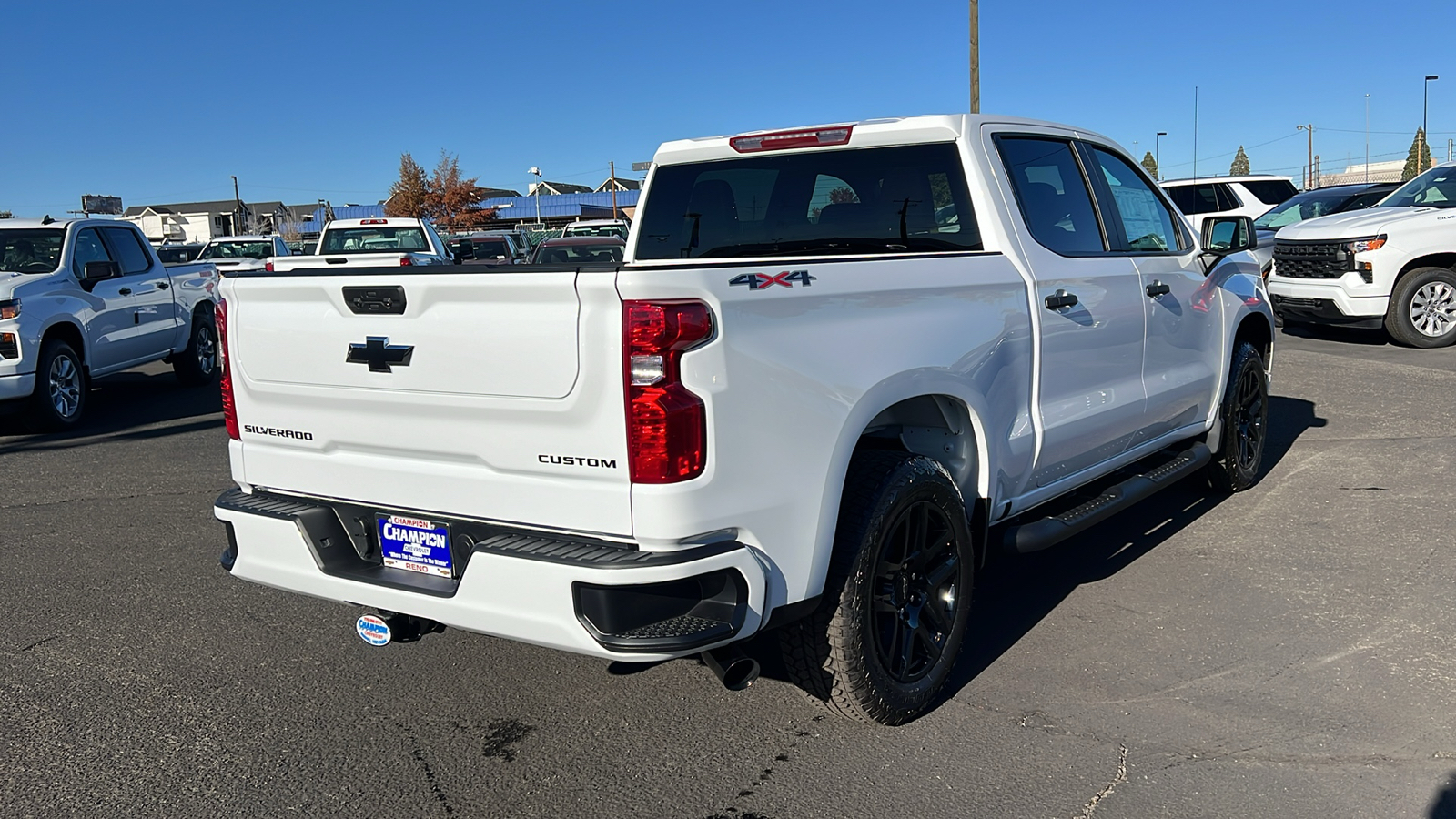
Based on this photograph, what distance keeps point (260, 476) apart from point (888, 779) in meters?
2.22

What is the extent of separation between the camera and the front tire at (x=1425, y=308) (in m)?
12.2

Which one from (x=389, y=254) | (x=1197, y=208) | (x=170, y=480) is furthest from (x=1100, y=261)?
(x=1197, y=208)

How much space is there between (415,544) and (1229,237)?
438cm

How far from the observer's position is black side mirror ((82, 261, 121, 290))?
10.2 meters

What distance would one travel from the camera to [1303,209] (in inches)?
695

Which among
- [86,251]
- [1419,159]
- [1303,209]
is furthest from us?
[1419,159]

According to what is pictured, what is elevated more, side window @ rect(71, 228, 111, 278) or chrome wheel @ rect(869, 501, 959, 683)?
side window @ rect(71, 228, 111, 278)

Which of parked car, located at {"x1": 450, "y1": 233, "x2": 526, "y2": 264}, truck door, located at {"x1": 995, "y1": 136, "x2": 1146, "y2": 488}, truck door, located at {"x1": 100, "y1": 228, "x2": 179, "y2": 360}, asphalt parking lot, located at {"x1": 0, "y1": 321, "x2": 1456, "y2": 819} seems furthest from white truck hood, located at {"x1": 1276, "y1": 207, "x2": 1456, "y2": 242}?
parked car, located at {"x1": 450, "y1": 233, "x2": 526, "y2": 264}

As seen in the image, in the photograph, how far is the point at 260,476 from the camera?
3797 millimetres

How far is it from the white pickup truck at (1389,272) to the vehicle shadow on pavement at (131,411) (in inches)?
Result: 442

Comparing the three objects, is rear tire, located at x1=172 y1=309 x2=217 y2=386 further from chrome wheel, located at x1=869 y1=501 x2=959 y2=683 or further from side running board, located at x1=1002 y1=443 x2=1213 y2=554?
chrome wheel, located at x1=869 y1=501 x2=959 y2=683

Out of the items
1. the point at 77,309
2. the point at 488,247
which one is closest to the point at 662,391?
the point at 77,309

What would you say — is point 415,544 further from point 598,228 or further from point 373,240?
point 598,228

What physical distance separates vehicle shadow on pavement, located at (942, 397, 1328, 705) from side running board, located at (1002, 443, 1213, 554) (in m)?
0.33
